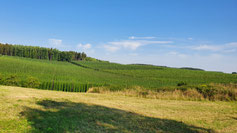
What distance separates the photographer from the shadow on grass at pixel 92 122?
6496 mm

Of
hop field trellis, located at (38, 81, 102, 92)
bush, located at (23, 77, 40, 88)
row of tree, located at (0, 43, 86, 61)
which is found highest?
row of tree, located at (0, 43, 86, 61)

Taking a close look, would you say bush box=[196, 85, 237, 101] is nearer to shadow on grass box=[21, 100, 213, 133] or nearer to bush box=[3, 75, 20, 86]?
shadow on grass box=[21, 100, 213, 133]

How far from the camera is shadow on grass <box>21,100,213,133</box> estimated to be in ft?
21.3

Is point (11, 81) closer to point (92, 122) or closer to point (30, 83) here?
point (30, 83)

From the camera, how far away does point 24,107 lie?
8.28 m

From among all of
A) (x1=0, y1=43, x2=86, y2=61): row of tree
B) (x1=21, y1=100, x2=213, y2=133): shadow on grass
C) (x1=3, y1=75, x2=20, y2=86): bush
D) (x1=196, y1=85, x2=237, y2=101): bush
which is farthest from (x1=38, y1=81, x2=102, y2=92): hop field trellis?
(x1=0, y1=43, x2=86, y2=61): row of tree

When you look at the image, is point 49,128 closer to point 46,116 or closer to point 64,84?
point 46,116

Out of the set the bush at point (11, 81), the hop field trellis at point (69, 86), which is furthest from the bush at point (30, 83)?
the hop field trellis at point (69, 86)

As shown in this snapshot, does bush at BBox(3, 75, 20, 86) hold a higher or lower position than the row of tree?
lower

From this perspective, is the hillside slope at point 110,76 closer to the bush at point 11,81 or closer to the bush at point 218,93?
the bush at point 11,81

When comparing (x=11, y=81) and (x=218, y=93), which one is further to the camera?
(x=11, y=81)

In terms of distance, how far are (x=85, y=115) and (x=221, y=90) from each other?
14343 millimetres

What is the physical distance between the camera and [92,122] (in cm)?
738

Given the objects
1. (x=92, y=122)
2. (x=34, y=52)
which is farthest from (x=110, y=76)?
(x=34, y=52)
